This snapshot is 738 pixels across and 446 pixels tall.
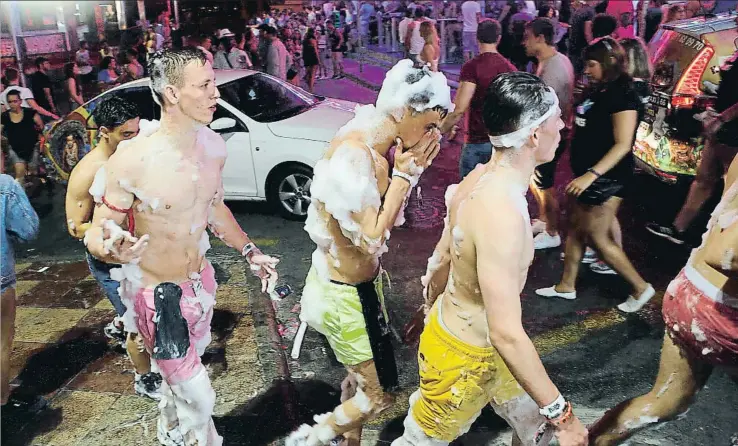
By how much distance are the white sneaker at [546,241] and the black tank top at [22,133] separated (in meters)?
6.95

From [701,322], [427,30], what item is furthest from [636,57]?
[427,30]

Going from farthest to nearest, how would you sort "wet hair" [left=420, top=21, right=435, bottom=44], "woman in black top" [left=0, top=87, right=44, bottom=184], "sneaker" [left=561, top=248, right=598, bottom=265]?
"woman in black top" [left=0, top=87, right=44, bottom=184]
"wet hair" [left=420, top=21, right=435, bottom=44]
"sneaker" [left=561, top=248, right=598, bottom=265]

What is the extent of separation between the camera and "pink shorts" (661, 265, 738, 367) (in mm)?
2660

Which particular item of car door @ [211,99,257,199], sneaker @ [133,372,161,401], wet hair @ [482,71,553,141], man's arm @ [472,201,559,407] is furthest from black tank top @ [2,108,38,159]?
man's arm @ [472,201,559,407]

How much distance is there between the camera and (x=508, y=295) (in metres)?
2.28

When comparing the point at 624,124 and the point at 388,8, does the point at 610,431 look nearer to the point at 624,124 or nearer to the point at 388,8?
the point at 624,124

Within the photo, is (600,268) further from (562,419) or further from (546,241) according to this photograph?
(562,419)

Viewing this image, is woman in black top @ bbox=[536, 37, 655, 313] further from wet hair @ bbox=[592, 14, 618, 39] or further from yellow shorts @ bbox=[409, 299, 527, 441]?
yellow shorts @ bbox=[409, 299, 527, 441]

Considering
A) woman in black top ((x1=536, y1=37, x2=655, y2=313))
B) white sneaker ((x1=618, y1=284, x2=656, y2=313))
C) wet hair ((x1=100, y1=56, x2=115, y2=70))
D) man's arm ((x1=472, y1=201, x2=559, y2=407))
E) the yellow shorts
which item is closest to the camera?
man's arm ((x1=472, y1=201, x2=559, y2=407))

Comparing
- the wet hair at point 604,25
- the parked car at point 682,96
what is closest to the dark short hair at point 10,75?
the wet hair at point 604,25

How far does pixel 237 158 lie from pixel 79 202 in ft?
12.6

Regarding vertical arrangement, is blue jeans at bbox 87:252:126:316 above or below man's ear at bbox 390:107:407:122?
below

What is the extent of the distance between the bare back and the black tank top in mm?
7991

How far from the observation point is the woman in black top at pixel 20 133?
8.75 m
